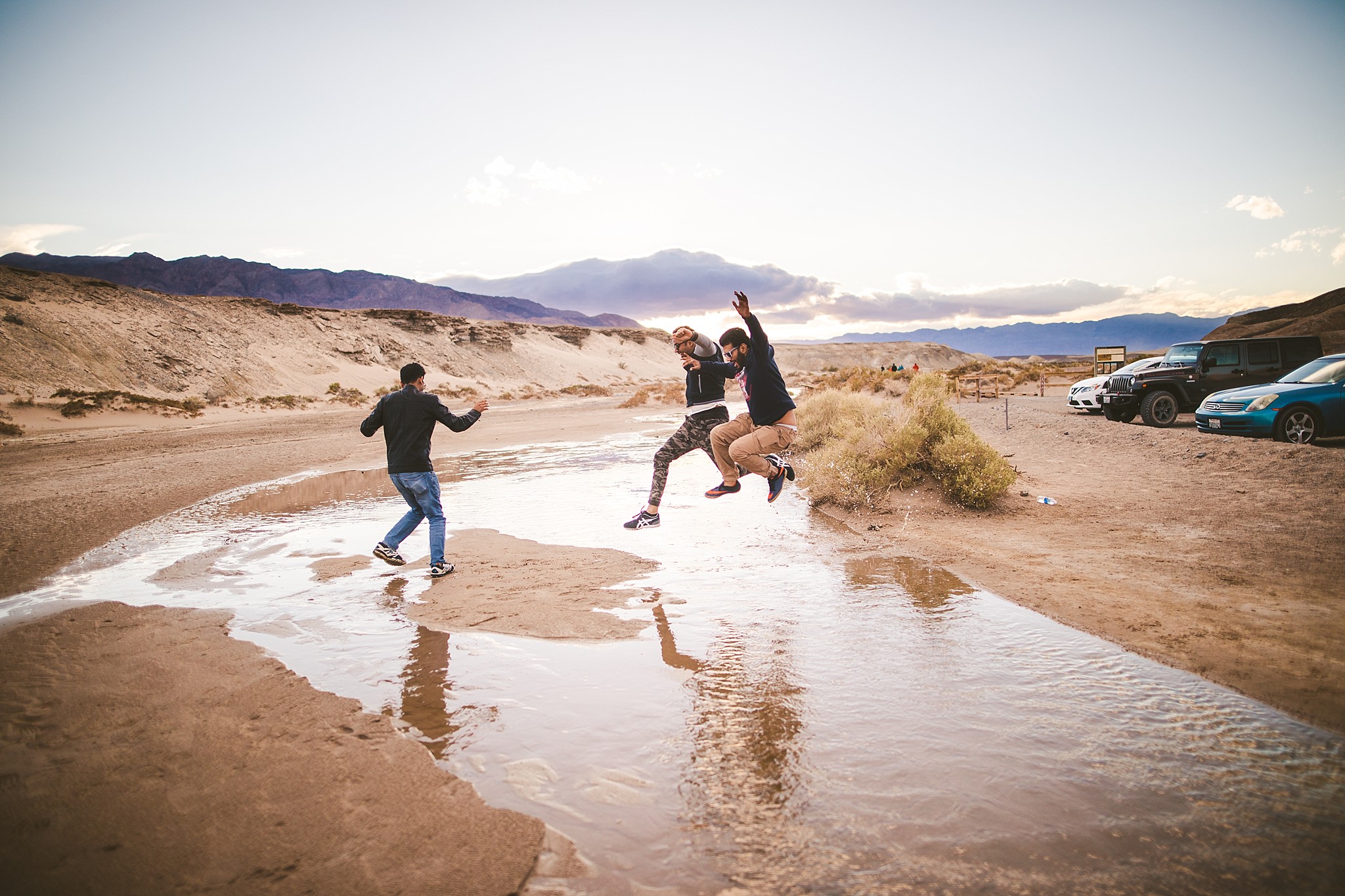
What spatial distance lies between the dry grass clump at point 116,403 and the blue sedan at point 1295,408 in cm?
3651

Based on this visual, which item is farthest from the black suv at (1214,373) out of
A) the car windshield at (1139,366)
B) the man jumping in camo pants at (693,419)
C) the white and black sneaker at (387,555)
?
the white and black sneaker at (387,555)

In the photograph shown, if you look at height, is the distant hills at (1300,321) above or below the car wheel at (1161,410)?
above

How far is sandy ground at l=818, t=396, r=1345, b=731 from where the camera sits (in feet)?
15.8

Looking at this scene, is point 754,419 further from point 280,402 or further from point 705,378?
point 280,402

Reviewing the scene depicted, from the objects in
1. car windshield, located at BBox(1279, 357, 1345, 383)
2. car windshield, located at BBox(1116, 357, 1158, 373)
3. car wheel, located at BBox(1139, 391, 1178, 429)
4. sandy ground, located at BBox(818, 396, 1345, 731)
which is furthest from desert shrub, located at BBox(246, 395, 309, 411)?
car windshield, located at BBox(1279, 357, 1345, 383)

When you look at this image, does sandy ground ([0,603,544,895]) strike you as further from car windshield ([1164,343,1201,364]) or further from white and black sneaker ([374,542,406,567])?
car windshield ([1164,343,1201,364])

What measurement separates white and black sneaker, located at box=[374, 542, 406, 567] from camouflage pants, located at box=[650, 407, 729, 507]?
3094 millimetres

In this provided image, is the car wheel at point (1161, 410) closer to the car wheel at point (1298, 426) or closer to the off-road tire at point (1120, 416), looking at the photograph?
the off-road tire at point (1120, 416)

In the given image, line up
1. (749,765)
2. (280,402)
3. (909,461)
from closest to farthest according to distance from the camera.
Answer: (749,765) → (909,461) → (280,402)

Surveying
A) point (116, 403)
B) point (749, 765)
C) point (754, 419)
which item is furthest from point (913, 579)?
point (116, 403)

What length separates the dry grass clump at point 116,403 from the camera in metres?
26.1

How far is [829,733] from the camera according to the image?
3971 mm

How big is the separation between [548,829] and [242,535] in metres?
8.77

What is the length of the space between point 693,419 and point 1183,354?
18.8 meters
